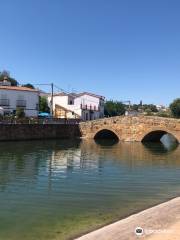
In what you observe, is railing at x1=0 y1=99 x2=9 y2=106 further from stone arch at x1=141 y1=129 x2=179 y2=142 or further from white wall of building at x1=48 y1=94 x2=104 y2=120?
stone arch at x1=141 y1=129 x2=179 y2=142

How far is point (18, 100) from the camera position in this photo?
215 ft

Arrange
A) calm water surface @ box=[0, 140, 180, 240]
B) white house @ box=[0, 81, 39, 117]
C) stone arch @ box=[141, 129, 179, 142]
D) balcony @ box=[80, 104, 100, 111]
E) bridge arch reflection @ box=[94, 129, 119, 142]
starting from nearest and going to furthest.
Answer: calm water surface @ box=[0, 140, 180, 240], stone arch @ box=[141, 129, 179, 142], bridge arch reflection @ box=[94, 129, 119, 142], white house @ box=[0, 81, 39, 117], balcony @ box=[80, 104, 100, 111]

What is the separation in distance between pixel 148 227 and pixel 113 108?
326 feet

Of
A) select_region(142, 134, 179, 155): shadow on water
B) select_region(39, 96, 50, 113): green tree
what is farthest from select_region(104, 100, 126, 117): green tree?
select_region(142, 134, 179, 155): shadow on water

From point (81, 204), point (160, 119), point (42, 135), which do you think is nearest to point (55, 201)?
point (81, 204)

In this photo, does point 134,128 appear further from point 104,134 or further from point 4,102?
point 4,102

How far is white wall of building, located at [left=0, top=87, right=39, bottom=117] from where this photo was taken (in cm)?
6444

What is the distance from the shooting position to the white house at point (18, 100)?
2525 inches

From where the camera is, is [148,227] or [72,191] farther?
[72,191]

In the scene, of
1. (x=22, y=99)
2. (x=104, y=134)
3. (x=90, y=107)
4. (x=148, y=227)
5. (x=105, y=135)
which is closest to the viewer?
(x=148, y=227)

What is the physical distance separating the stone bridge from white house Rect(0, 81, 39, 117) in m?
11.2

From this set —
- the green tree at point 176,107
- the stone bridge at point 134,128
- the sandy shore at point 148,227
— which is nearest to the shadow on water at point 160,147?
the stone bridge at point 134,128

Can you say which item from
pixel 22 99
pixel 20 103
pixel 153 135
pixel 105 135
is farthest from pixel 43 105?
pixel 153 135

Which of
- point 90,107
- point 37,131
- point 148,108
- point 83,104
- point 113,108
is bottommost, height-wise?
point 37,131
